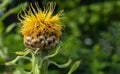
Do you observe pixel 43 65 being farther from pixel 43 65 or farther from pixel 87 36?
pixel 87 36

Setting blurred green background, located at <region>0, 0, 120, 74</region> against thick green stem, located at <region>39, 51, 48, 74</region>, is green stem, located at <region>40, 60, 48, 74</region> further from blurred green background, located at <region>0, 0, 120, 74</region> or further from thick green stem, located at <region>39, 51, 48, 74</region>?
blurred green background, located at <region>0, 0, 120, 74</region>

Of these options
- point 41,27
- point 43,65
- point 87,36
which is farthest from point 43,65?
point 87,36

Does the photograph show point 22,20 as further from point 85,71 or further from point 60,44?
point 85,71

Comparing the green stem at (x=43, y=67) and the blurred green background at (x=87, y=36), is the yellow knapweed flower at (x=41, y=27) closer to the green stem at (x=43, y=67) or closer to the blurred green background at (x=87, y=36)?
the green stem at (x=43, y=67)

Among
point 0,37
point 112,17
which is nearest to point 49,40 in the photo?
point 0,37

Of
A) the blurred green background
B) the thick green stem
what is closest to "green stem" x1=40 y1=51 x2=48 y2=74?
the thick green stem

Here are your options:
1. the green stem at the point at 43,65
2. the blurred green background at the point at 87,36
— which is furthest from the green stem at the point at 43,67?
the blurred green background at the point at 87,36
